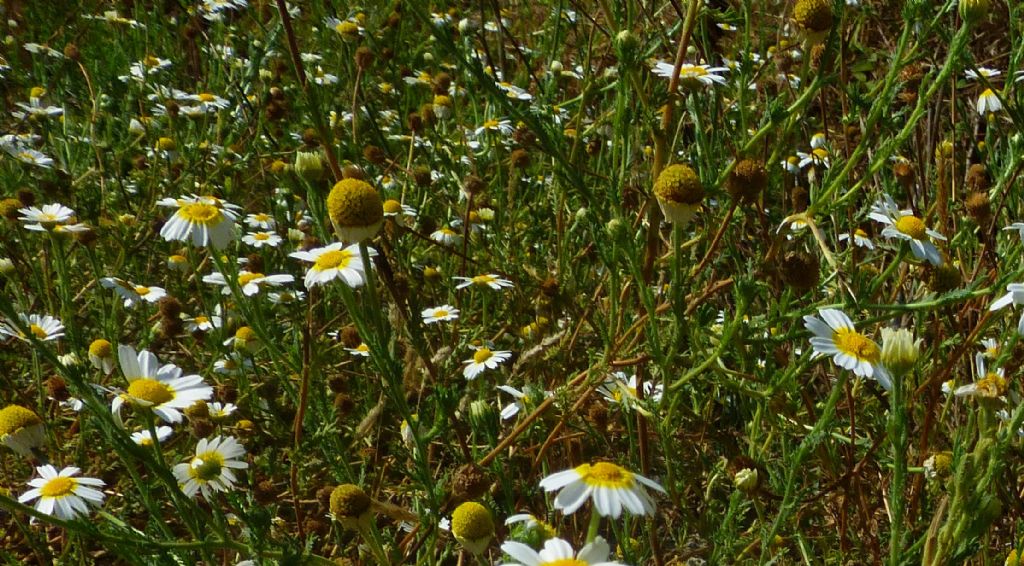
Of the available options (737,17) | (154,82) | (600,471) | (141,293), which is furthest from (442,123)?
(600,471)

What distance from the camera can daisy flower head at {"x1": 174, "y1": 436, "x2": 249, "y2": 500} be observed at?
142 cm

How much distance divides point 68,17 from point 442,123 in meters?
2.04

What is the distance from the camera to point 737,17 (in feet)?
4.83

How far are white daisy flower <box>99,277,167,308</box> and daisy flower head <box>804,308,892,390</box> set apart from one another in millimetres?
1560

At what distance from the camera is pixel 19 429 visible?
136 cm

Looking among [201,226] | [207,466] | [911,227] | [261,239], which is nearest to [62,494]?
[207,466]

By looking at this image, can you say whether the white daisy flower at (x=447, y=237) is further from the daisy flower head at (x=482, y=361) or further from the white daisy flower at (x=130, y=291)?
the white daisy flower at (x=130, y=291)

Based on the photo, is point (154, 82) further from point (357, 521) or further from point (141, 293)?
point (357, 521)

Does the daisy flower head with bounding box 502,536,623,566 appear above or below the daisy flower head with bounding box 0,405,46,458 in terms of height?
above

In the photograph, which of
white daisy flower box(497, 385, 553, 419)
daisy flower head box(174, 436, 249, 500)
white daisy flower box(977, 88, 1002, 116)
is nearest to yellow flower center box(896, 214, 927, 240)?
white daisy flower box(497, 385, 553, 419)

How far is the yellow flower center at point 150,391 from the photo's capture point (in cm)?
131

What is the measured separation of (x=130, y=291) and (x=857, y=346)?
1.66m

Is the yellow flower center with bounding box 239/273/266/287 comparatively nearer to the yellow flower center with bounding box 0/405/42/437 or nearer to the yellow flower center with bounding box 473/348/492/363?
the yellow flower center with bounding box 473/348/492/363

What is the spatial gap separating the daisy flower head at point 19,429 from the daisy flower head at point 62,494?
0.21 feet
